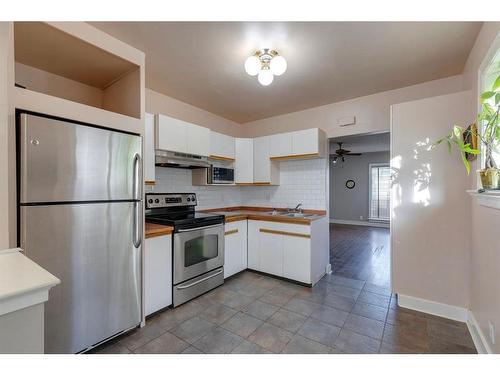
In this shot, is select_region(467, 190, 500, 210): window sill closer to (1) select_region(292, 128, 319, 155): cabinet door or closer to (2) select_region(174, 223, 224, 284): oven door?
(1) select_region(292, 128, 319, 155): cabinet door

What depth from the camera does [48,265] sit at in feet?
5.01

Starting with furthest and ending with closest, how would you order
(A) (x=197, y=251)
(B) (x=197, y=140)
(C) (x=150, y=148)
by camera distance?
(B) (x=197, y=140), (A) (x=197, y=251), (C) (x=150, y=148)

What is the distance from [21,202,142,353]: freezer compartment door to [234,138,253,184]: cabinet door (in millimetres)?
2016

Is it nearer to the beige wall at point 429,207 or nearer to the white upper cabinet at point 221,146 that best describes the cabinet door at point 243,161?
the white upper cabinet at point 221,146

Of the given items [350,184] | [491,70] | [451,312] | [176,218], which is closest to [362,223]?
[350,184]

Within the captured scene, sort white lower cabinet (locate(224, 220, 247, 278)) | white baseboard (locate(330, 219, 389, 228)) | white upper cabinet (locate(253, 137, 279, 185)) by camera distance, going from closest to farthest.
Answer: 1. white lower cabinet (locate(224, 220, 247, 278))
2. white upper cabinet (locate(253, 137, 279, 185))
3. white baseboard (locate(330, 219, 389, 228))

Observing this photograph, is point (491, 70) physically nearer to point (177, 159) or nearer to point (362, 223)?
point (177, 159)

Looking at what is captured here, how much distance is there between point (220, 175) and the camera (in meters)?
3.52

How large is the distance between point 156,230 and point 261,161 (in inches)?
79.7

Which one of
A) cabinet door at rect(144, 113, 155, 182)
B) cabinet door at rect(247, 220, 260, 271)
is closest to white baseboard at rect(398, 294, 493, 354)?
cabinet door at rect(247, 220, 260, 271)

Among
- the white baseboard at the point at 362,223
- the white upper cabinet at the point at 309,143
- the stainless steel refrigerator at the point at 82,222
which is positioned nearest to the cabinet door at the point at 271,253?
the white upper cabinet at the point at 309,143

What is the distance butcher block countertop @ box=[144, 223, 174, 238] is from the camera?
7.33 feet
